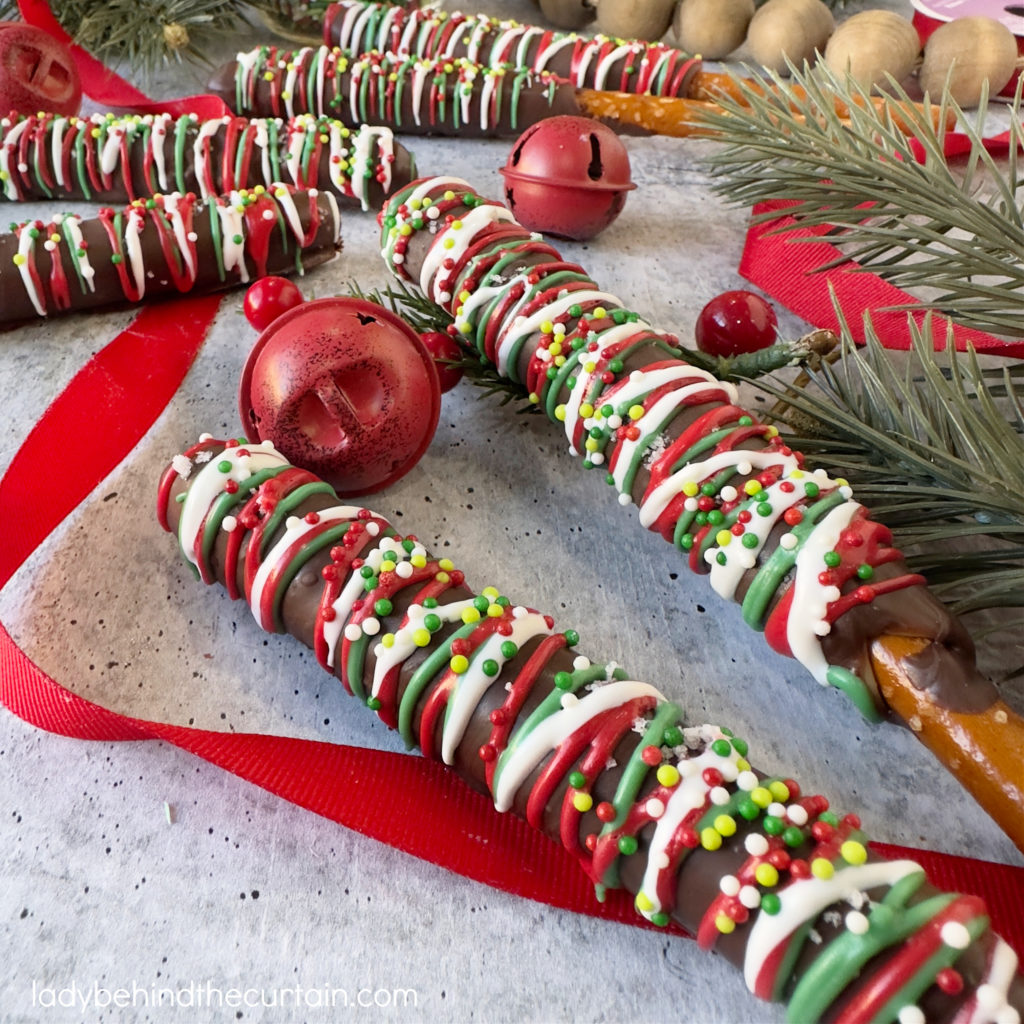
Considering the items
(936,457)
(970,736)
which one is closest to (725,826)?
(970,736)

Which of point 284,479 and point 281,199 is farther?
point 281,199

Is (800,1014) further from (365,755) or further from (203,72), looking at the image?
(203,72)

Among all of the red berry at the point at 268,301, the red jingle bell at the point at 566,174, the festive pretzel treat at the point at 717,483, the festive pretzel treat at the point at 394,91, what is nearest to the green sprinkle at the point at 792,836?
the festive pretzel treat at the point at 717,483

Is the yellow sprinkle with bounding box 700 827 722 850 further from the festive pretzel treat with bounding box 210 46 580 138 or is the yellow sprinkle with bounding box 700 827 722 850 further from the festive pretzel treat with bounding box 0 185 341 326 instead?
the festive pretzel treat with bounding box 210 46 580 138

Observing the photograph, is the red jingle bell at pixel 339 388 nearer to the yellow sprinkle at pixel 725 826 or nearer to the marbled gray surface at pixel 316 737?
the marbled gray surface at pixel 316 737

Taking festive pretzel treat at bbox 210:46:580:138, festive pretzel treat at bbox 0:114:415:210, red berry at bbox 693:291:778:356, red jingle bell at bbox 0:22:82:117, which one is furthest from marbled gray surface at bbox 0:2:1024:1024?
festive pretzel treat at bbox 210:46:580:138

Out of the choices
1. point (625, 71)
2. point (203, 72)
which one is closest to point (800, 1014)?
point (625, 71)

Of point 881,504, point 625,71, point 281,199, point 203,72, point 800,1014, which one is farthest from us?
point 203,72
